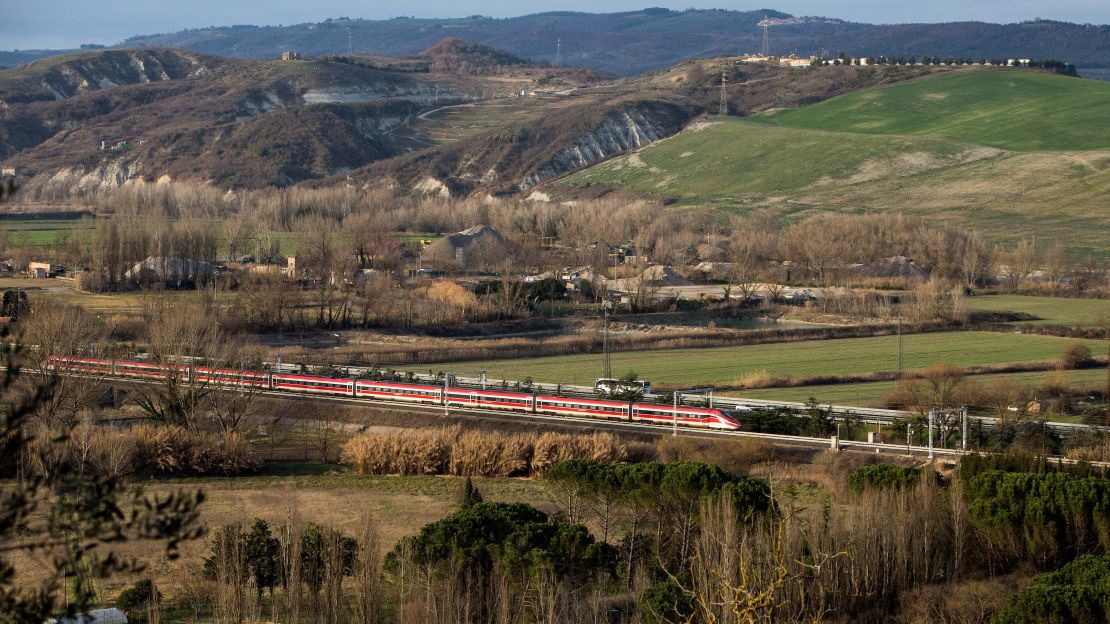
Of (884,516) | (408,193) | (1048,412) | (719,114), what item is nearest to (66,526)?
(884,516)

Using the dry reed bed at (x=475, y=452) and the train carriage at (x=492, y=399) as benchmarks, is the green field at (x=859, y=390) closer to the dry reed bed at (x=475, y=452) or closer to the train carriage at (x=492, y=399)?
the train carriage at (x=492, y=399)

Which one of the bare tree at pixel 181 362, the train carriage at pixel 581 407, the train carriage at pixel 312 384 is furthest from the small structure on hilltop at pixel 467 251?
the train carriage at pixel 581 407

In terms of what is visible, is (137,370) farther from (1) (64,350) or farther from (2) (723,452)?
(2) (723,452)

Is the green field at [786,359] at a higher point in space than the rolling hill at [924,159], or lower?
lower

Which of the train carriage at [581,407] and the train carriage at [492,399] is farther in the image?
the train carriage at [492,399]

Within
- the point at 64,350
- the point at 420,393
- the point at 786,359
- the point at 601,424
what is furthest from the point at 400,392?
the point at 786,359

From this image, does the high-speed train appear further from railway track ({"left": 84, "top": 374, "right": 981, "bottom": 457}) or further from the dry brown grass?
the dry brown grass
